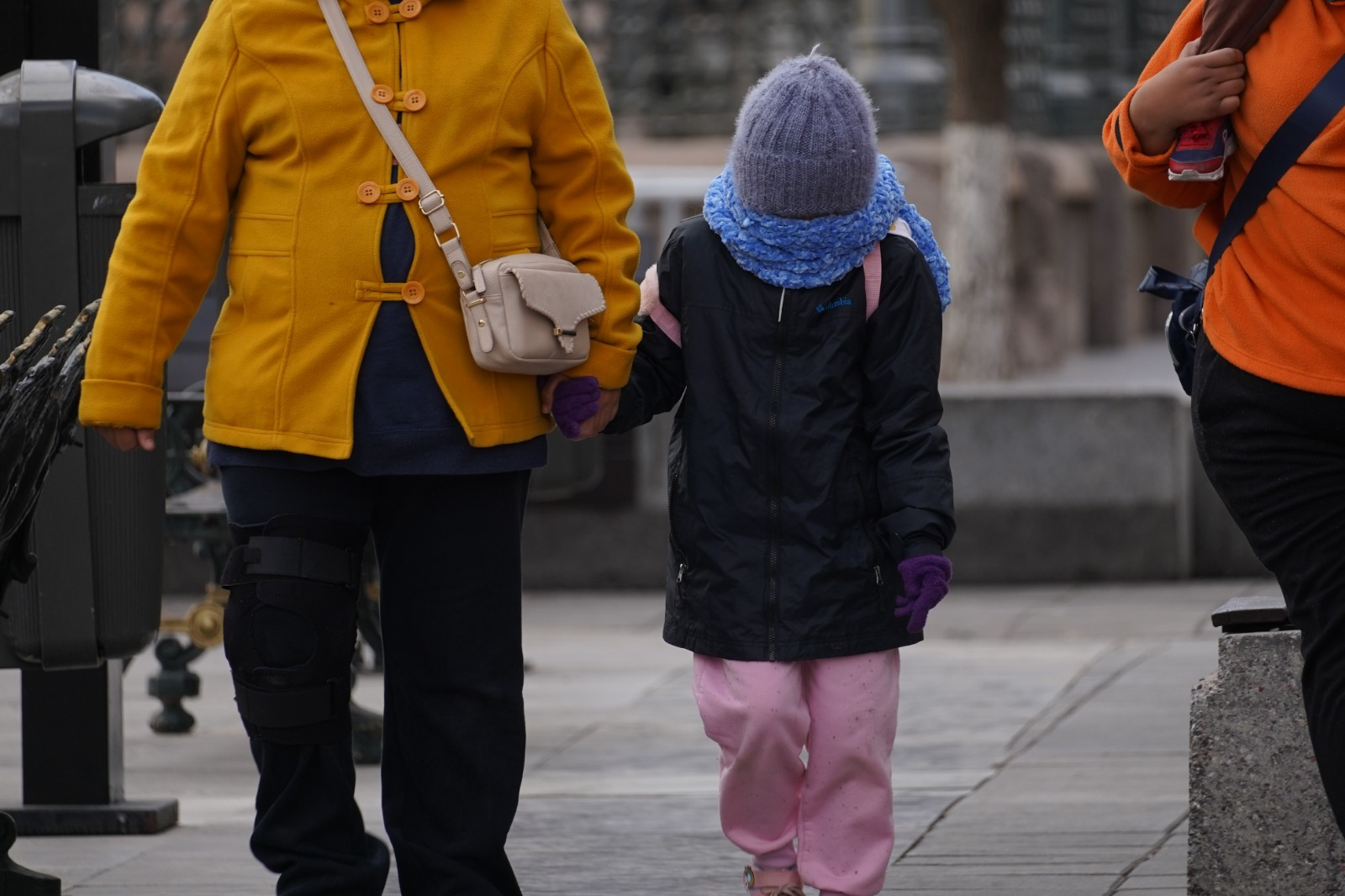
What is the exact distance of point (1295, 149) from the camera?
2953 mm

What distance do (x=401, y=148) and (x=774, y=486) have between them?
0.88 meters

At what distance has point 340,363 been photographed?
329 centimetres

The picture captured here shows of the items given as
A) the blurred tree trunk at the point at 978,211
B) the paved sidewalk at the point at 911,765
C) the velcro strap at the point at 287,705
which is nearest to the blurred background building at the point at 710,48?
the blurred tree trunk at the point at 978,211

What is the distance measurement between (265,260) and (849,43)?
12389 mm

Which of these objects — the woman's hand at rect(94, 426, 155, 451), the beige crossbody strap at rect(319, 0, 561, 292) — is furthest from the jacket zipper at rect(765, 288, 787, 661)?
the woman's hand at rect(94, 426, 155, 451)

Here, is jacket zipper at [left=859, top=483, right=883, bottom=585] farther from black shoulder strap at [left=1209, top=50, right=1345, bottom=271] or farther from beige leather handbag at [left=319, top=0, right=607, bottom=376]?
black shoulder strap at [left=1209, top=50, right=1345, bottom=271]

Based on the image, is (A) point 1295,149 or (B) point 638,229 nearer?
(A) point 1295,149

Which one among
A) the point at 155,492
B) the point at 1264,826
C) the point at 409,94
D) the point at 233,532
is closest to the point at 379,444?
the point at 233,532

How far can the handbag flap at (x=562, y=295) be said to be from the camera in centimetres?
332

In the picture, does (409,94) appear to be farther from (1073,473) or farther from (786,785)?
(1073,473)

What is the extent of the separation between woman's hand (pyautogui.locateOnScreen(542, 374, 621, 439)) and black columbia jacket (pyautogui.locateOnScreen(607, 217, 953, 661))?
18 centimetres

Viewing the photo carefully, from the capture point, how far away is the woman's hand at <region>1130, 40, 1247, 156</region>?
2994 millimetres

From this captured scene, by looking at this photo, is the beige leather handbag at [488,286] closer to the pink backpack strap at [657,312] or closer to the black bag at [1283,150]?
the pink backpack strap at [657,312]

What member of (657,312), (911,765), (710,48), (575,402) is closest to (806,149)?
(657,312)
